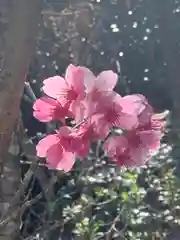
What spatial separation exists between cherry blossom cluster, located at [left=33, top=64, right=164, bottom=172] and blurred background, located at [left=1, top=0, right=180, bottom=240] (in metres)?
0.99

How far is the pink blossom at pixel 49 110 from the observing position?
3.48 ft

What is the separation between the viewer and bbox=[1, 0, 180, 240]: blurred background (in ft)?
8.96

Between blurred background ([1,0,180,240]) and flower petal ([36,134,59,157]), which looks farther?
blurred background ([1,0,180,240])

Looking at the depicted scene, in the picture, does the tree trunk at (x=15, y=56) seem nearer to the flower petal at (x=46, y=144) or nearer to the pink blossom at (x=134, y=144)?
the flower petal at (x=46, y=144)

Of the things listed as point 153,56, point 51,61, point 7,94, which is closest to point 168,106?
point 153,56

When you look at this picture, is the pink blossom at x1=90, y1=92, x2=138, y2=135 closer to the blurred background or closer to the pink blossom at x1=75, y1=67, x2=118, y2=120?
the pink blossom at x1=75, y1=67, x2=118, y2=120

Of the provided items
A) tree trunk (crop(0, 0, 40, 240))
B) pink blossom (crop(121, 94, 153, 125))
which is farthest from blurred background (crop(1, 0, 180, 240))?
pink blossom (crop(121, 94, 153, 125))

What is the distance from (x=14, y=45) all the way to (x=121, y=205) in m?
1.75

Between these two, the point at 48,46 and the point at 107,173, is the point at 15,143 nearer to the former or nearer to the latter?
the point at 107,173

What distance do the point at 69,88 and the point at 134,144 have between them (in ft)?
0.49

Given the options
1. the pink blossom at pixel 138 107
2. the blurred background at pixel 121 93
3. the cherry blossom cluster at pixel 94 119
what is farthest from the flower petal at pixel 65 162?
the blurred background at pixel 121 93

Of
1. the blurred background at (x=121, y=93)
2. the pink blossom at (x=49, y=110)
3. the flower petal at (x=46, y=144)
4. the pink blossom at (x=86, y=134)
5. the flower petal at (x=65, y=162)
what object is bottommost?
the blurred background at (x=121, y=93)

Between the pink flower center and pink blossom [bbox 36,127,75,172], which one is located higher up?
the pink flower center

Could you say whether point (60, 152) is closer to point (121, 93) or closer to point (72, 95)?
point (72, 95)
